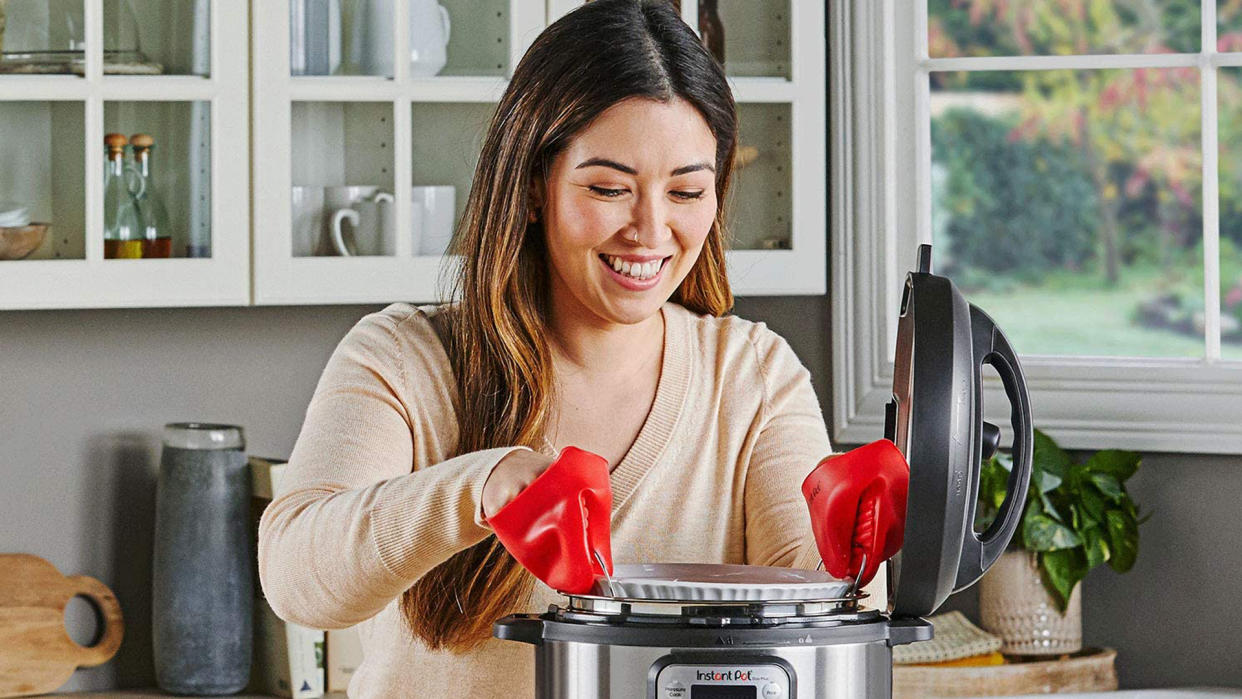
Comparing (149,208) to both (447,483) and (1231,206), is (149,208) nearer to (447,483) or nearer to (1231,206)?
(447,483)

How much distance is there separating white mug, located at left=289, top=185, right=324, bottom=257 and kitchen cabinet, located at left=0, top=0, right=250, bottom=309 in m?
0.07

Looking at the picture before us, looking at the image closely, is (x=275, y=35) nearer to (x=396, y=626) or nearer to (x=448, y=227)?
(x=448, y=227)

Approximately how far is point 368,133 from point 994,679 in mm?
1120

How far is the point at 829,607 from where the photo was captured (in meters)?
0.84

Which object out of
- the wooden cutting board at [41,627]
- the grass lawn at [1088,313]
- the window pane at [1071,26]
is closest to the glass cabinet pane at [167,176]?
the wooden cutting board at [41,627]

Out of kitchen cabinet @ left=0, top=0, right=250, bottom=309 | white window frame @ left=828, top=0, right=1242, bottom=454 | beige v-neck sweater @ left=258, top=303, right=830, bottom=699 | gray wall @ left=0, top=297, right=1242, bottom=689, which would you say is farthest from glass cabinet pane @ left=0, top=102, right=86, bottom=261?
white window frame @ left=828, top=0, right=1242, bottom=454

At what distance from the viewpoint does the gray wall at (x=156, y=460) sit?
2.10 meters

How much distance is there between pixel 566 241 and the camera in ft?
3.96

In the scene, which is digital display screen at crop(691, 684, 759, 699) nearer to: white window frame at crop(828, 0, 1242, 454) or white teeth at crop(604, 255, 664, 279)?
white teeth at crop(604, 255, 664, 279)

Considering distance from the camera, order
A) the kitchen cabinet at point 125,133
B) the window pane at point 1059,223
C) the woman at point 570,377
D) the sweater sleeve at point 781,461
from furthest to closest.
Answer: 1. the window pane at point 1059,223
2. the kitchen cabinet at point 125,133
3. the sweater sleeve at point 781,461
4. the woman at point 570,377

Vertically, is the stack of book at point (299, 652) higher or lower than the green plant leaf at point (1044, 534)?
lower

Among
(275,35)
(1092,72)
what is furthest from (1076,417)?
(275,35)

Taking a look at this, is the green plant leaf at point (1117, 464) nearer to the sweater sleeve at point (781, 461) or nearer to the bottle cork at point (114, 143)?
the sweater sleeve at point (781, 461)

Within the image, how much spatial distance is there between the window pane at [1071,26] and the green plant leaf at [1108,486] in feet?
2.64
